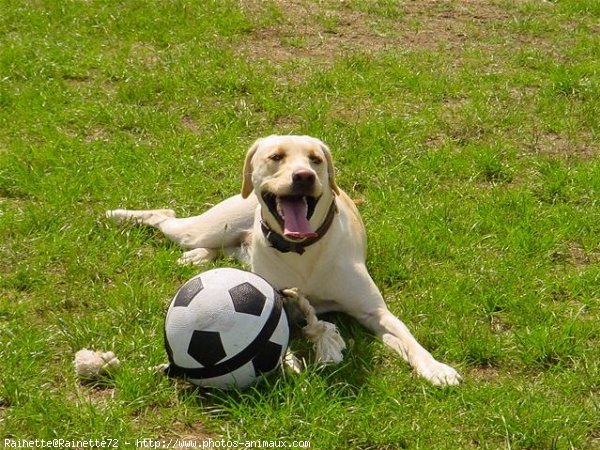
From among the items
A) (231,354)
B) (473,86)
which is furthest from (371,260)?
(473,86)

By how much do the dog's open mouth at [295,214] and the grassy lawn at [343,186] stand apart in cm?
53

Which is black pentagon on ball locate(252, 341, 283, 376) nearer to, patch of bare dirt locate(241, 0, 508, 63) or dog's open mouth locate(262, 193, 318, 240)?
dog's open mouth locate(262, 193, 318, 240)

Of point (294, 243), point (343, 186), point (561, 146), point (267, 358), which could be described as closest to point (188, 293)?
point (267, 358)

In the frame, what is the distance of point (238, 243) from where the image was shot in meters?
5.34

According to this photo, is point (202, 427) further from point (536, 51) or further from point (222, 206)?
point (536, 51)

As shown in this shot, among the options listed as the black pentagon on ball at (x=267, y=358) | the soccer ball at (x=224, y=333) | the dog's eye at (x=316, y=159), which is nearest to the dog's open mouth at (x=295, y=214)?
the dog's eye at (x=316, y=159)

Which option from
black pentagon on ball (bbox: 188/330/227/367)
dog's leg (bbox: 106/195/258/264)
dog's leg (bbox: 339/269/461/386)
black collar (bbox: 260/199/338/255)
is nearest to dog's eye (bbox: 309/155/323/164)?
black collar (bbox: 260/199/338/255)

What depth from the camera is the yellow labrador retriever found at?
165 inches

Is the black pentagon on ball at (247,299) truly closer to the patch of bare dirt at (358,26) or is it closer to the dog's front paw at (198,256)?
the dog's front paw at (198,256)

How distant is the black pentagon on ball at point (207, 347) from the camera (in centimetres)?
354

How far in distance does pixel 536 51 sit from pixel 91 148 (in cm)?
465

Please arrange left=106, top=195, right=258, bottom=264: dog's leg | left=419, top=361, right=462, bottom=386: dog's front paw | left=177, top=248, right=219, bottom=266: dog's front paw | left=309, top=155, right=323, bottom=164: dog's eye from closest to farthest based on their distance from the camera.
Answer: left=419, top=361, right=462, bottom=386: dog's front paw < left=309, top=155, right=323, bottom=164: dog's eye < left=177, top=248, right=219, bottom=266: dog's front paw < left=106, top=195, right=258, bottom=264: dog's leg

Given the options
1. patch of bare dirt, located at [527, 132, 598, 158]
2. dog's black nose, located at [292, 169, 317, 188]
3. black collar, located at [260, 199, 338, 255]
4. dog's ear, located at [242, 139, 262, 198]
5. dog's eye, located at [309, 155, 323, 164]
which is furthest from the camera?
patch of bare dirt, located at [527, 132, 598, 158]

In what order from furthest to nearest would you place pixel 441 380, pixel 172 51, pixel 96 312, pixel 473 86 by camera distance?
pixel 172 51
pixel 473 86
pixel 96 312
pixel 441 380
